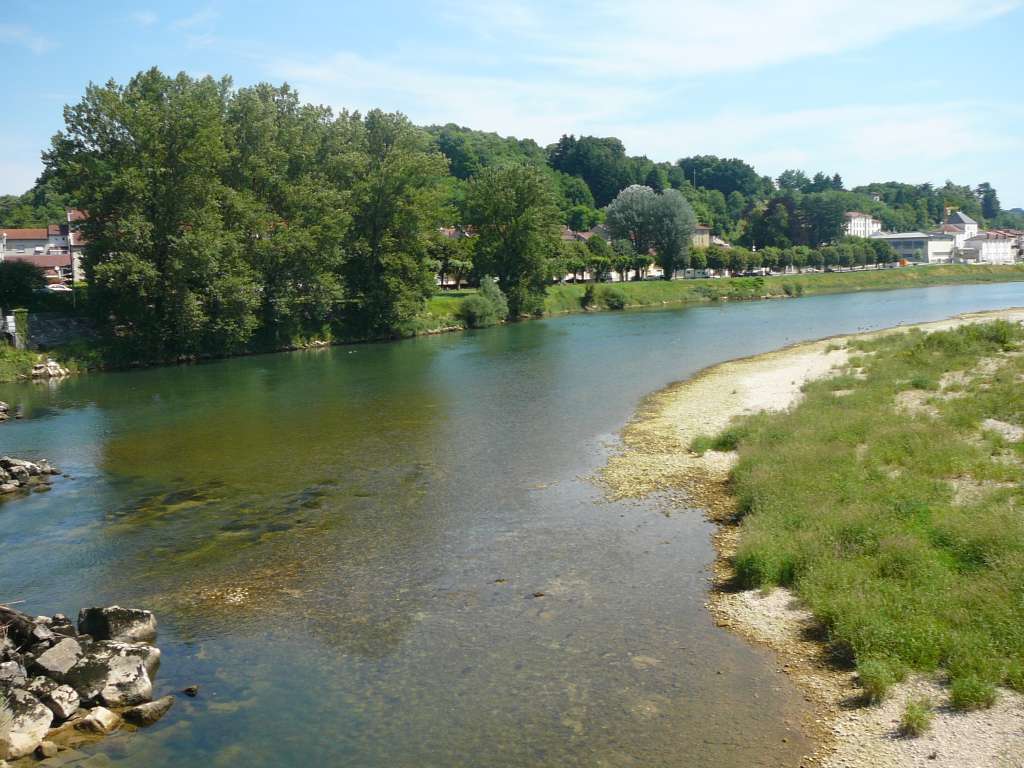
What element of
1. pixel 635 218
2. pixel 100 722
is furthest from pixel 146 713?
pixel 635 218

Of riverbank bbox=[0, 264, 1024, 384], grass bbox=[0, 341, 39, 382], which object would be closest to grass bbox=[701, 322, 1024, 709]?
grass bbox=[0, 341, 39, 382]

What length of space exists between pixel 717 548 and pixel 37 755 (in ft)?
41.3

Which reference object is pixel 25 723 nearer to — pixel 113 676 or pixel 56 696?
pixel 56 696

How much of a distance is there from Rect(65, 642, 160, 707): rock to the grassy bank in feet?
200

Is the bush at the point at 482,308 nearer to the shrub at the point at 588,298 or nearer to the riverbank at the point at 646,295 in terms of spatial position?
the riverbank at the point at 646,295

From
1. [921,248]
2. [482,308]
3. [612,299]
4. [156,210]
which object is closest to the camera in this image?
[156,210]

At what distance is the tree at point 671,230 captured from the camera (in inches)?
4737

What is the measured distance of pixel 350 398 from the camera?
38781mm

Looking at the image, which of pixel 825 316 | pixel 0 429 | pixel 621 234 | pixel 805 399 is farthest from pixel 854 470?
pixel 621 234

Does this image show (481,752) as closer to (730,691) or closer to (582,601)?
(730,691)

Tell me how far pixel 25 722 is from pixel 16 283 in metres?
53.1

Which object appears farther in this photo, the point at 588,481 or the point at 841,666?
the point at 588,481

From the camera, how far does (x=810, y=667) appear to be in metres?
12.0

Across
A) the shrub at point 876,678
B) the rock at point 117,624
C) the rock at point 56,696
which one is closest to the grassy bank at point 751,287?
the rock at point 117,624
